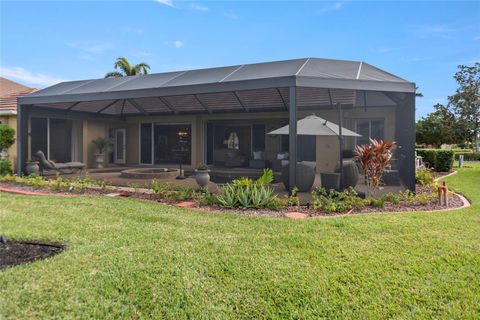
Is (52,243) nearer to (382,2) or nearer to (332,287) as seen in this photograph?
(332,287)

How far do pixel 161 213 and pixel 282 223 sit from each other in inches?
93.9

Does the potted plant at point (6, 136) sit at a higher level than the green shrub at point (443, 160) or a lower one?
higher

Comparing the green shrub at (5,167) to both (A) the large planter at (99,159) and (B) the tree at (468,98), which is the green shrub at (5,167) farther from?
(B) the tree at (468,98)

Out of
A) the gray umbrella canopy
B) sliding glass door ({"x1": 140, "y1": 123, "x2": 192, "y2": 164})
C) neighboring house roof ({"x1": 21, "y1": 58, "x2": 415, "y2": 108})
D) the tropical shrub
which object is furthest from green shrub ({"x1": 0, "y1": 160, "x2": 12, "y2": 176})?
the gray umbrella canopy

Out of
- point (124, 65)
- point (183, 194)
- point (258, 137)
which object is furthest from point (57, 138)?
point (124, 65)

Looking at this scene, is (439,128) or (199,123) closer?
(199,123)

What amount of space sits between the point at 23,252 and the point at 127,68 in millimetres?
29991

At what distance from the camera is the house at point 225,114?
7945 millimetres

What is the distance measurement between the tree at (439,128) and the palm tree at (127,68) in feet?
101

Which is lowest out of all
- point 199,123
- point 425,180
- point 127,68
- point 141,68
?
point 425,180

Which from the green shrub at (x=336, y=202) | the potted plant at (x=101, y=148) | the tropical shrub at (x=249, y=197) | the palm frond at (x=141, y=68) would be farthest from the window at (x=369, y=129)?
the palm frond at (x=141, y=68)

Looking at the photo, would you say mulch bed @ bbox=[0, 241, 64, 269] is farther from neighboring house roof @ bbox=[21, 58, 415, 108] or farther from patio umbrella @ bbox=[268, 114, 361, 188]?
patio umbrella @ bbox=[268, 114, 361, 188]

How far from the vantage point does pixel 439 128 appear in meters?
32.6

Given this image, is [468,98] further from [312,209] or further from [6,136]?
[6,136]
